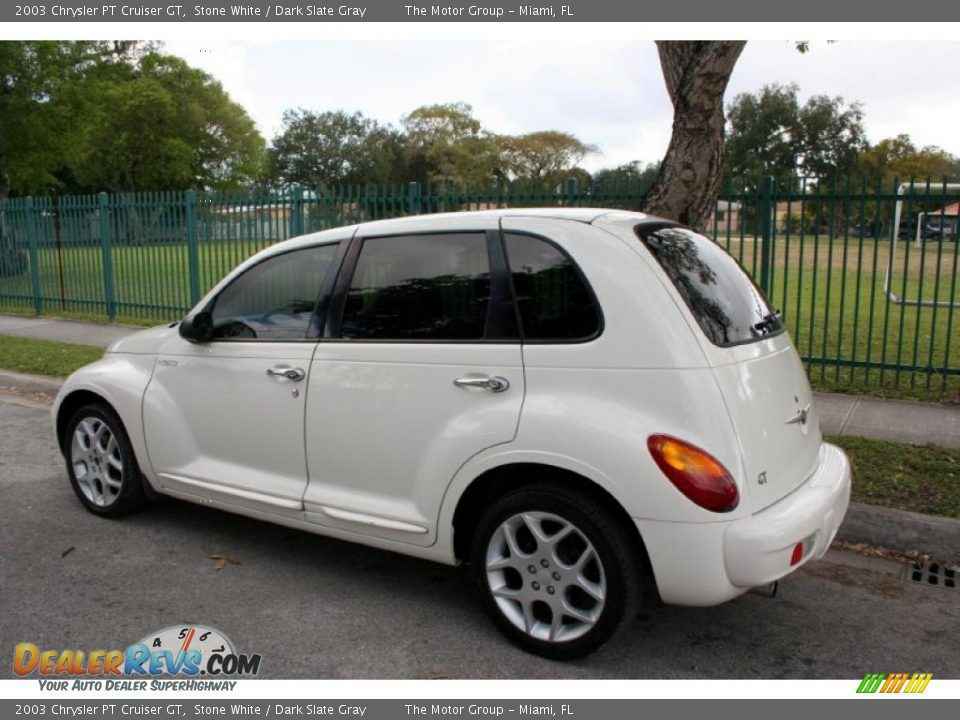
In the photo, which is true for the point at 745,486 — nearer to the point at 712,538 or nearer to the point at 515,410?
the point at 712,538

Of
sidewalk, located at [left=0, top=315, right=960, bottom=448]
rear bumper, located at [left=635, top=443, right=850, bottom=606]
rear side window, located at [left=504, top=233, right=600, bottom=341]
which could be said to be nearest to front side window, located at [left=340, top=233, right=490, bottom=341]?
rear side window, located at [left=504, top=233, right=600, bottom=341]

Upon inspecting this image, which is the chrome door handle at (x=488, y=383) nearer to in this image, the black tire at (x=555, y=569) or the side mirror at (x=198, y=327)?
the black tire at (x=555, y=569)

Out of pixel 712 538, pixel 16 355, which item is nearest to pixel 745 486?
pixel 712 538

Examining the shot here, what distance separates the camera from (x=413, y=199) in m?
9.57

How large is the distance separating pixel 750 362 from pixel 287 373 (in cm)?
208

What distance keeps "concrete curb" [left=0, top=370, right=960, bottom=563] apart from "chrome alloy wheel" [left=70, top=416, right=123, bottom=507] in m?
4.10

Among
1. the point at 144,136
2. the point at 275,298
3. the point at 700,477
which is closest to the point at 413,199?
the point at 275,298

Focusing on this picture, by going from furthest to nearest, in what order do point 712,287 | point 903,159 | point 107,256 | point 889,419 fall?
point 903,159 < point 107,256 < point 889,419 < point 712,287

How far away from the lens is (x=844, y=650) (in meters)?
3.46

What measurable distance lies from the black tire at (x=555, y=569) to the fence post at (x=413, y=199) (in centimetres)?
657

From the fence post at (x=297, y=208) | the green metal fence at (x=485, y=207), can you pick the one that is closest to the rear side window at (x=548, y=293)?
the green metal fence at (x=485, y=207)

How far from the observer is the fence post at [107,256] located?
13.1 metres

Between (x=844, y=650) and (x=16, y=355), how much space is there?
9.76 meters

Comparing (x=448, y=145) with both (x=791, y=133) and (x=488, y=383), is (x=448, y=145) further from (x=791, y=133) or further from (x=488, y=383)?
(x=488, y=383)
